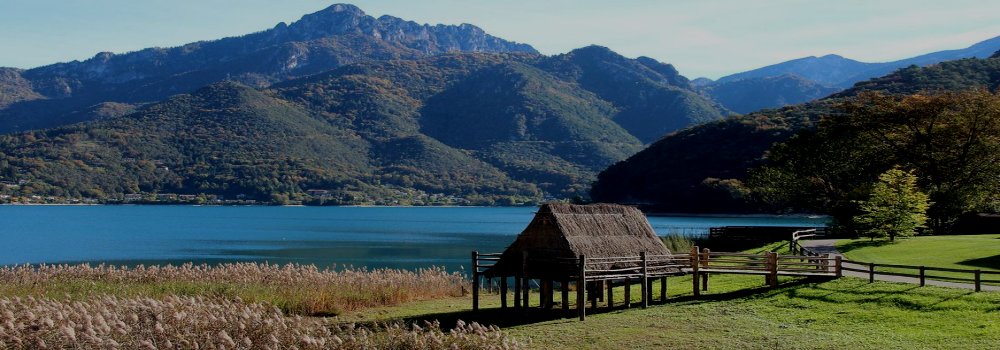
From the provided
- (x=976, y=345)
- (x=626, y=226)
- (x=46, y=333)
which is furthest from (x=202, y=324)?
(x=976, y=345)

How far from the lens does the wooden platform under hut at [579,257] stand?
23.8 metres

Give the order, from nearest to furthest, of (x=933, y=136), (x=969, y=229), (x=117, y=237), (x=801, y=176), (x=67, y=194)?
1. (x=969, y=229)
2. (x=933, y=136)
3. (x=801, y=176)
4. (x=117, y=237)
5. (x=67, y=194)

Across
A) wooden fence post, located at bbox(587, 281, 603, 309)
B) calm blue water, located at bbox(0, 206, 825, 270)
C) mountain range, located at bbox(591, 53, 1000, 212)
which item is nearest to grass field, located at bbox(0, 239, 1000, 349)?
wooden fence post, located at bbox(587, 281, 603, 309)

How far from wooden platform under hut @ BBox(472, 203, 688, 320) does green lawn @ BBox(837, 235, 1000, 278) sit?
10.2 m

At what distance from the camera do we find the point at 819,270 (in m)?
27.5

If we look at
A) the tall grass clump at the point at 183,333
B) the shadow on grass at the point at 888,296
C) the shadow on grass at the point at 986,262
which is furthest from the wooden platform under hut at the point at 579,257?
the shadow on grass at the point at 986,262

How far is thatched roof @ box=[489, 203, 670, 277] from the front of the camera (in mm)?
24141

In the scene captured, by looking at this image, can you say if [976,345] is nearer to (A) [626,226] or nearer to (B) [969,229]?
(A) [626,226]

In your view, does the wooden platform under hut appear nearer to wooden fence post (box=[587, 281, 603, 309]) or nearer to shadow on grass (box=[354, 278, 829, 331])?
wooden fence post (box=[587, 281, 603, 309])

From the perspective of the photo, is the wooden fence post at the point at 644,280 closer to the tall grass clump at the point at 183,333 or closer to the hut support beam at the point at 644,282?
the hut support beam at the point at 644,282

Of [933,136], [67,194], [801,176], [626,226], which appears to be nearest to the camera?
[626,226]

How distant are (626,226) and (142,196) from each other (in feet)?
619

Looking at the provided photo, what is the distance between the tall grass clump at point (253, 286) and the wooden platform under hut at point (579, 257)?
3.90m

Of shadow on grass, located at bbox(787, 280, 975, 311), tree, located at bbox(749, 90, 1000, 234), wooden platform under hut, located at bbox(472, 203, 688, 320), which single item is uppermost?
tree, located at bbox(749, 90, 1000, 234)
